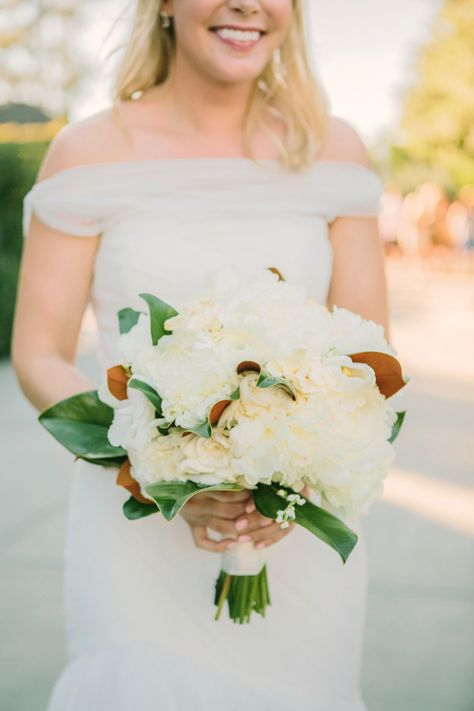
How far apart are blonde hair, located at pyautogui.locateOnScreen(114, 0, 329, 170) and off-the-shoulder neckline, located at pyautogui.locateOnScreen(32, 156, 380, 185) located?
24 mm

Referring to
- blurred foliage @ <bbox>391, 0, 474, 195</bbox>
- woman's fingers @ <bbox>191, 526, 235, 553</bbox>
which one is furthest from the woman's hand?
blurred foliage @ <bbox>391, 0, 474, 195</bbox>

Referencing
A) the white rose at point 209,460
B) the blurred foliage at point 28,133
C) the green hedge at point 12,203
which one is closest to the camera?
the white rose at point 209,460

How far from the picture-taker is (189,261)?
239 centimetres

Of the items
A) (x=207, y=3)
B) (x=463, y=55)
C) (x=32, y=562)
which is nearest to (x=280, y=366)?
(x=207, y=3)

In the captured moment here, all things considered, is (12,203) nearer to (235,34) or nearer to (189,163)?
(189,163)

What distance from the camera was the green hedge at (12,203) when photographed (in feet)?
31.1

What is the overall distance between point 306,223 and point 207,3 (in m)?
0.61

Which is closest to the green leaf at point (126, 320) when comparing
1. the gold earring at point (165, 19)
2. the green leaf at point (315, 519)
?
the green leaf at point (315, 519)

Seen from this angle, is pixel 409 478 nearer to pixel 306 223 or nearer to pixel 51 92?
pixel 306 223

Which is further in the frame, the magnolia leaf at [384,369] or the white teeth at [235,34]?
the white teeth at [235,34]

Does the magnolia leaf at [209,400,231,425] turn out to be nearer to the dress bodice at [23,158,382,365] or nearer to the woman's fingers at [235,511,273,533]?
the woman's fingers at [235,511,273,533]

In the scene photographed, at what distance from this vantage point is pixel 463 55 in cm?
2402

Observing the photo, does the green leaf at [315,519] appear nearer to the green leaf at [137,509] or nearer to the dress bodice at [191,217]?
the green leaf at [137,509]

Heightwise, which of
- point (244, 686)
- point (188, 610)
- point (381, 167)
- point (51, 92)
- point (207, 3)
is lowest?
point (381, 167)
